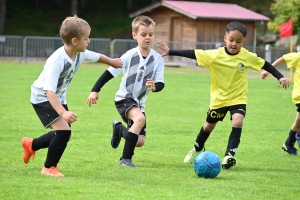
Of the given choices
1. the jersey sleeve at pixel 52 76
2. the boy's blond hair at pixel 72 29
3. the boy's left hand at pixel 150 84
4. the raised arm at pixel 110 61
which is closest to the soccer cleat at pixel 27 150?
the jersey sleeve at pixel 52 76

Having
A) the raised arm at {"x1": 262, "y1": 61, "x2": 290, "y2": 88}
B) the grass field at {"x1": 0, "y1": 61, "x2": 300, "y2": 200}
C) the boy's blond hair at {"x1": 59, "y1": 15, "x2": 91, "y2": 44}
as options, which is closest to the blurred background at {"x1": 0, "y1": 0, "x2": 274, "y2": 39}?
the grass field at {"x1": 0, "y1": 61, "x2": 300, "y2": 200}

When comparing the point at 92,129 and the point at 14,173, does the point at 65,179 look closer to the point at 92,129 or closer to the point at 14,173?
the point at 14,173

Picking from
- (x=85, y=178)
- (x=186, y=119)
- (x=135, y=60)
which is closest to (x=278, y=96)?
(x=186, y=119)

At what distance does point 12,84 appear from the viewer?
21172 millimetres

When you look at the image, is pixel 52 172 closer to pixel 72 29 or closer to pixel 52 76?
pixel 52 76

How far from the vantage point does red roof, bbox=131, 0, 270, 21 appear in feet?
131

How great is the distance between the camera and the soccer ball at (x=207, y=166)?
7496mm

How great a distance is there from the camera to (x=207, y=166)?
749 centimetres

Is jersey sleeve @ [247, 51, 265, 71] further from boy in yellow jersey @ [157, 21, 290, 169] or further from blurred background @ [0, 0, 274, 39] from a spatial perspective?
blurred background @ [0, 0, 274, 39]

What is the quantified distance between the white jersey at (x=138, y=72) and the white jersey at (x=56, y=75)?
933 mm

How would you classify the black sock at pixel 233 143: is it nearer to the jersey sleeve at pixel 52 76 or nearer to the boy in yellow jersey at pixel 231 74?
the boy in yellow jersey at pixel 231 74

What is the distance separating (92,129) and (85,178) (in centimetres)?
476

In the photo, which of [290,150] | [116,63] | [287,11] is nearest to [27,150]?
[116,63]

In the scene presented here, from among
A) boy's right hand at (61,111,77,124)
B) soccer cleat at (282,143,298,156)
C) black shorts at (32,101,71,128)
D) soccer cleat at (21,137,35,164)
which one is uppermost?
boy's right hand at (61,111,77,124)
